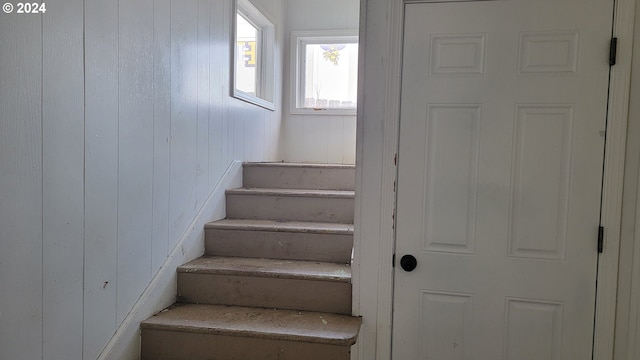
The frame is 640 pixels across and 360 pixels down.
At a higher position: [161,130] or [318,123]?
[318,123]

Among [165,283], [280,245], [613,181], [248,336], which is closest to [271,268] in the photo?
[280,245]

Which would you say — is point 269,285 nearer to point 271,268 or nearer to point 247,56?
point 271,268

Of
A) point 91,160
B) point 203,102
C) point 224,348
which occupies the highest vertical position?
point 203,102

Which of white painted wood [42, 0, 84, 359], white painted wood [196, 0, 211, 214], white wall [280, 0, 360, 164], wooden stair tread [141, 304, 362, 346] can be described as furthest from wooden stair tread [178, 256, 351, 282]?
white wall [280, 0, 360, 164]

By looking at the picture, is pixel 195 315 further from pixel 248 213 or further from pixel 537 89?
pixel 537 89

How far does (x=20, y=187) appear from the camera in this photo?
1.18 m

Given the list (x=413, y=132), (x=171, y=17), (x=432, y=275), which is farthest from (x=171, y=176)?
(x=432, y=275)

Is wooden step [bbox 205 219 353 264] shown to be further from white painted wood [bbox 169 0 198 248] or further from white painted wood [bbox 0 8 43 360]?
white painted wood [bbox 0 8 43 360]

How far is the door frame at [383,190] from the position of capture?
1.56 m

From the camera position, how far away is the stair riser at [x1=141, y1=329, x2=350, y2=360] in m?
1.65

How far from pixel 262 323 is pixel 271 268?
327 mm

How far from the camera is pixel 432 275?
1710 mm

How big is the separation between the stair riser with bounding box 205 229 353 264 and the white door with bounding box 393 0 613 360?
0.52m

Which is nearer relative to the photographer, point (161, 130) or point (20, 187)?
point (20, 187)
